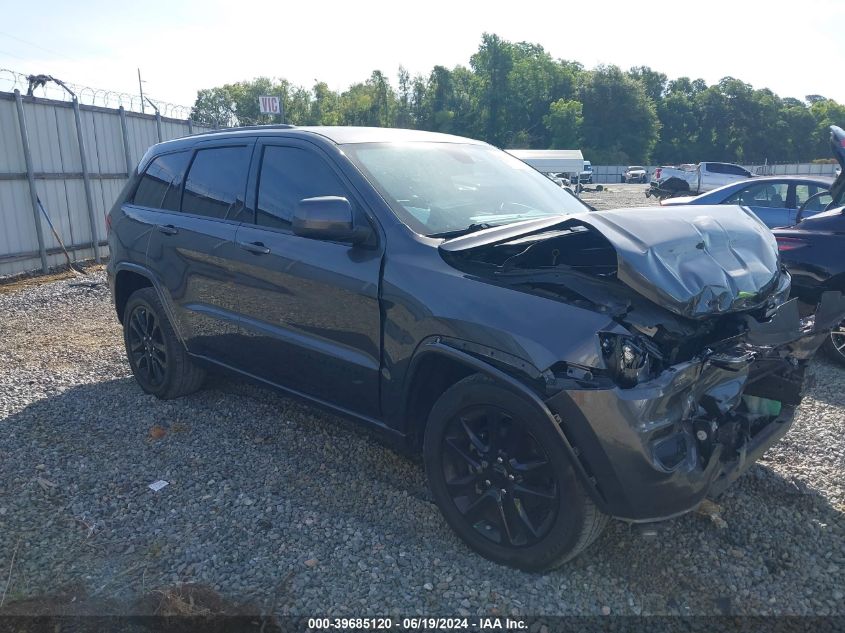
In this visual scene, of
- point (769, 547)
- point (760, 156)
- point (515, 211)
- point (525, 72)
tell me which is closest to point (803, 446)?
point (769, 547)

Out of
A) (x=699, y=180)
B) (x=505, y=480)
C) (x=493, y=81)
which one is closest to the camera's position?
(x=505, y=480)

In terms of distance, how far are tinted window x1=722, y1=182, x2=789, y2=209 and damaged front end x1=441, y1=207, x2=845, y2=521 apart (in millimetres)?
7186

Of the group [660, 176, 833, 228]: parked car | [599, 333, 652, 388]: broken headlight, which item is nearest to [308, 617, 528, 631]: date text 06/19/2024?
[599, 333, 652, 388]: broken headlight

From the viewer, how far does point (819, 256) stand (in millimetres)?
5500

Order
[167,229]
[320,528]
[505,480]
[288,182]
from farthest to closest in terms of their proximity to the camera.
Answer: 1. [167,229]
2. [288,182]
3. [320,528]
4. [505,480]

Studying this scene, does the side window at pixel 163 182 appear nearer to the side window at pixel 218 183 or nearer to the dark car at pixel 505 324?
the side window at pixel 218 183

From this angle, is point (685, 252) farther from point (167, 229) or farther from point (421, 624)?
point (167, 229)

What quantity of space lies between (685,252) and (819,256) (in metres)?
3.39

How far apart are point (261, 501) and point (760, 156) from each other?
108 m

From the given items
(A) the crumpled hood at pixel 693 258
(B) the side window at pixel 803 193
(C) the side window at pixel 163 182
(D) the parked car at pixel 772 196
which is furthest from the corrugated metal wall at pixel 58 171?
(B) the side window at pixel 803 193

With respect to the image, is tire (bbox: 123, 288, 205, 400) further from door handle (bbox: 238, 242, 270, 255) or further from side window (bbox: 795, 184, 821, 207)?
side window (bbox: 795, 184, 821, 207)

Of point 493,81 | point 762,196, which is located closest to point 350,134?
point 762,196

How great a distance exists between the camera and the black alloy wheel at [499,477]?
283 centimetres

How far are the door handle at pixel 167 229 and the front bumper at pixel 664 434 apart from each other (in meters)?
3.19
